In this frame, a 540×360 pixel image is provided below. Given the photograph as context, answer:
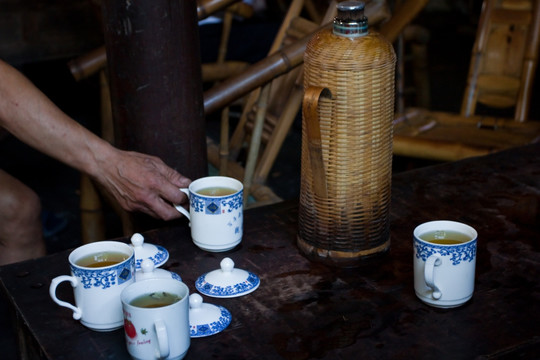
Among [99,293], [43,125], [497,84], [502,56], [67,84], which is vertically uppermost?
[43,125]

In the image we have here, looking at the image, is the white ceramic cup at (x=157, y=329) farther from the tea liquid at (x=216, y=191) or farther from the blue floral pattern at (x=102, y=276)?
the tea liquid at (x=216, y=191)

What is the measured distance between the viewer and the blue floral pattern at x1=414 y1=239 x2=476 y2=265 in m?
1.25

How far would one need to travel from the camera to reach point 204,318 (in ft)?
4.06

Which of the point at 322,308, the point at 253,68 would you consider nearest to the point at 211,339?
the point at 322,308

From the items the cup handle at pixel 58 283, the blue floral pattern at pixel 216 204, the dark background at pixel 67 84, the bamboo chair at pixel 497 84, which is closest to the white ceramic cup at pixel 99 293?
the cup handle at pixel 58 283

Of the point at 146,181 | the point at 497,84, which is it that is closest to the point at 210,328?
the point at 146,181

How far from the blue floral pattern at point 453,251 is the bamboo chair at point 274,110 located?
3.47 feet

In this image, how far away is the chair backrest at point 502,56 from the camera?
300 cm

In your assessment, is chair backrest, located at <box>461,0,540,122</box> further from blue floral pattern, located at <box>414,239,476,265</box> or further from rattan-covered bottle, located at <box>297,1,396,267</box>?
blue floral pattern, located at <box>414,239,476,265</box>

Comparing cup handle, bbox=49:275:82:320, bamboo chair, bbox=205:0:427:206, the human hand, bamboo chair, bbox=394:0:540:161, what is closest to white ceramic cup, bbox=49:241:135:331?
cup handle, bbox=49:275:82:320

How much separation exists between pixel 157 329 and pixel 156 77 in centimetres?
78

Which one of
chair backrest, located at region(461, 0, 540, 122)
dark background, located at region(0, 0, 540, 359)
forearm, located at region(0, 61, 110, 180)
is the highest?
forearm, located at region(0, 61, 110, 180)

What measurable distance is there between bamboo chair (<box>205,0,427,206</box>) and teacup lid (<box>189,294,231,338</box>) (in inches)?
43.6

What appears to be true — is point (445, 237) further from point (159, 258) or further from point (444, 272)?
point (159, 258)
